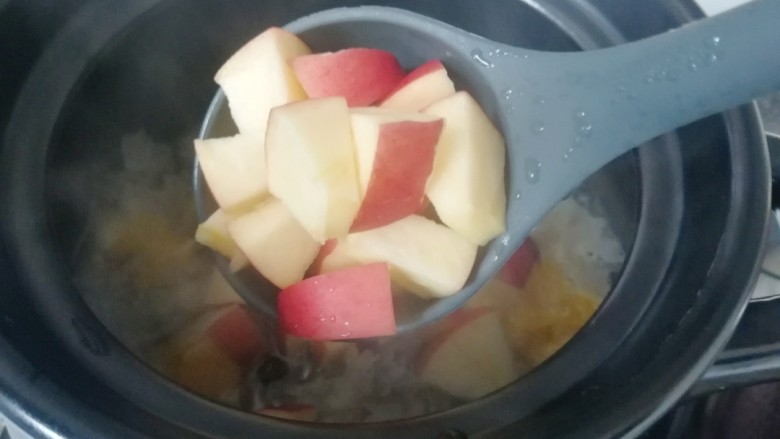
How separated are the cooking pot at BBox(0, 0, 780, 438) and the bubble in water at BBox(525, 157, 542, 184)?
91mm

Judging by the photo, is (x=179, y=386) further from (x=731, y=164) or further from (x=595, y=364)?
(x=731, y=164)

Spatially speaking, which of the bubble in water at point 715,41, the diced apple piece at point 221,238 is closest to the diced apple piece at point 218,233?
the diced apple piece at point 221,238

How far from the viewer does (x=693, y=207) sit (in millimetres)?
574

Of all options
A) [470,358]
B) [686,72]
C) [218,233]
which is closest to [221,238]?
[218,233]

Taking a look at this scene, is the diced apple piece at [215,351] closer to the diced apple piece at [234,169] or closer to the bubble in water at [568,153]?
the diced apple piece at [234,169]

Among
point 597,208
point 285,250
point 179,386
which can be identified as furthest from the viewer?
point 597,208

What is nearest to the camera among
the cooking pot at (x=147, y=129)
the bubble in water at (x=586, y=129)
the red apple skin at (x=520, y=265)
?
the cooking pot at (x=147, y=129)

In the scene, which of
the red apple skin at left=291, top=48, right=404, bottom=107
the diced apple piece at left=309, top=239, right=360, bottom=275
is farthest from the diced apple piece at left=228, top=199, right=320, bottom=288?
the red apple skin at left=291, top=48, right=404, bottom=107

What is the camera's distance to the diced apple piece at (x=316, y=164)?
21.6 inches

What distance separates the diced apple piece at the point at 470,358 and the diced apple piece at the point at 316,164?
6.2 inches

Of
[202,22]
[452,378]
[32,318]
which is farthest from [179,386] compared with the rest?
[202,22]

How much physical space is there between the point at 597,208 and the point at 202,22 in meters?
0.44

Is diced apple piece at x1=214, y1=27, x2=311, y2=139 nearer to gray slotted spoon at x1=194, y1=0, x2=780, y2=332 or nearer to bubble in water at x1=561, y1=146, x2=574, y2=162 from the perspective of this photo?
gray slotted spoon at x1=194, y1=0, x2=780, y2=332

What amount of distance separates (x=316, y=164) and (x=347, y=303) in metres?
0.11
